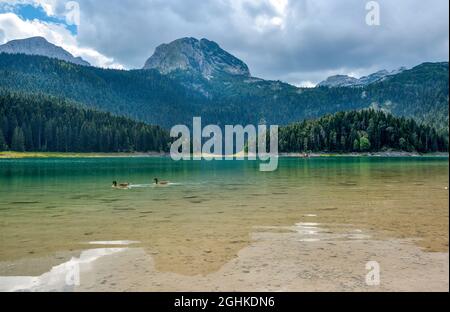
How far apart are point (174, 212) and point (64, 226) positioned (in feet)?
26.6

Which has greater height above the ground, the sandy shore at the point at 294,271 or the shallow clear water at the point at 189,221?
the sandy shore at the point at 294,271

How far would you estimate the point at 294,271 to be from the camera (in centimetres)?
1341

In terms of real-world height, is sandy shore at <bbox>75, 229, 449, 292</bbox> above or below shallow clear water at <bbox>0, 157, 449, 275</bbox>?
above

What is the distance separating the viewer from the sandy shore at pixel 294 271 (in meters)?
11.8

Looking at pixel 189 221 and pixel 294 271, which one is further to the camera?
pixel 189 221

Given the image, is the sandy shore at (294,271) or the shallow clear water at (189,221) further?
the shallow clear water at (189,221)

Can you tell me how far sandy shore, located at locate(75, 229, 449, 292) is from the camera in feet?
38.8

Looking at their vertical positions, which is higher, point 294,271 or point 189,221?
point 294,271

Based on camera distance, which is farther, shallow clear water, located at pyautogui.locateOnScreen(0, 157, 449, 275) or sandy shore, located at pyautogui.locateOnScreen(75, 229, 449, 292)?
shallow clear water, located at pyautogui.locateOnScreen(0, 157, 449, 275)
